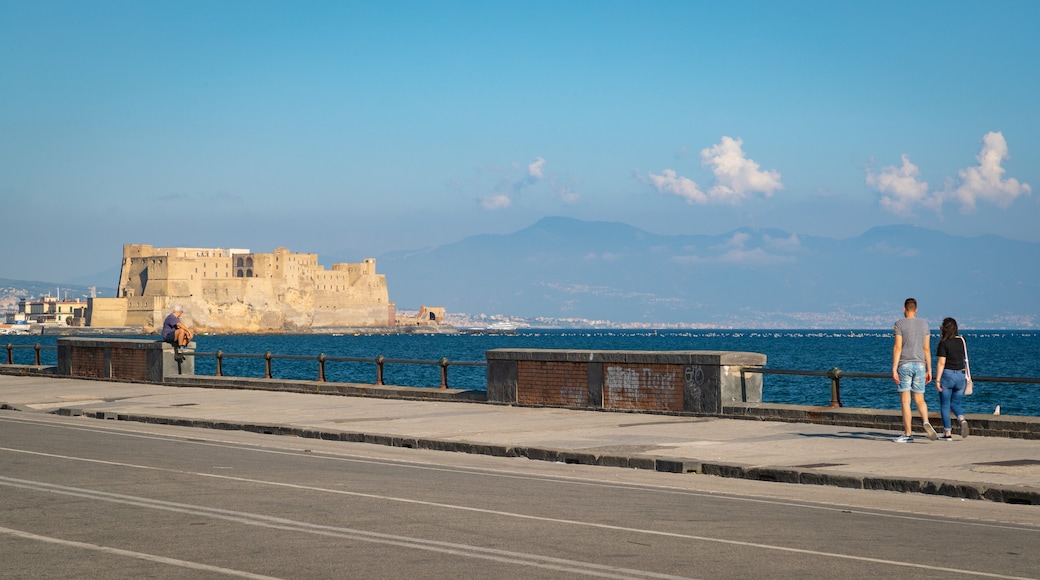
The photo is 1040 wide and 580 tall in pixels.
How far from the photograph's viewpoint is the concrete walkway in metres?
14.3

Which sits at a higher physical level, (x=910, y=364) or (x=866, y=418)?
(x=910, y=364)

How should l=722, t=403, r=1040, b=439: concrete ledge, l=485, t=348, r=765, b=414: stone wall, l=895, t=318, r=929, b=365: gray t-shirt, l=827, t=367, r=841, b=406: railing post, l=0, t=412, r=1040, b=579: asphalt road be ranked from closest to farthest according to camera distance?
l=0, t=412, r=1040, b=579: asphalt road, l=895, t=318, r=929, b=365: gray t-shirt, l=722, t=403, r=1040, b=439: concrete ledge, l=827, t=367, r=841, b=406: railing post, l=485, t=348, r=765, b=414: stone wall

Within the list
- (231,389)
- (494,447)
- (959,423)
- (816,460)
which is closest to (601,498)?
(816,460)

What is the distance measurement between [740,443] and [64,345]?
86.1ft

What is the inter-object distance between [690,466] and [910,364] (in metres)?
4.06

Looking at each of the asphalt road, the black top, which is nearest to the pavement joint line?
the asphalt road

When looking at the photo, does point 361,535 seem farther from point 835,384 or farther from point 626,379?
point 626,379

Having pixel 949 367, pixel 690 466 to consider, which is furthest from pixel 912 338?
pixel 690 466

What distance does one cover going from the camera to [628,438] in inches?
733

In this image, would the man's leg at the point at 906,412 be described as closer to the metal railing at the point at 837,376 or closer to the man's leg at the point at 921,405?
the man's leg at the point at 921,405

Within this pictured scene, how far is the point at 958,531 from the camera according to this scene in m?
10.6

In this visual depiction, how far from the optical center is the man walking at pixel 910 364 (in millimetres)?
17297

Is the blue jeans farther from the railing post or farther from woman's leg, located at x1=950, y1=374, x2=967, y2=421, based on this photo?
the railing post

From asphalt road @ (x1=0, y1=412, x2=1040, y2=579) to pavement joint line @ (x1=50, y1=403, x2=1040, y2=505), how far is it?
9.3 inches
